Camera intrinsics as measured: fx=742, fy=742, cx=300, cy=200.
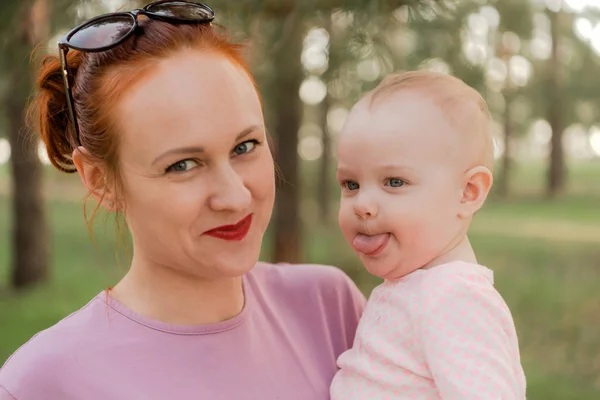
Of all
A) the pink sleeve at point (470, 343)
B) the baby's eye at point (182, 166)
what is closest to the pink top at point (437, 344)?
the pink sleeve at point (470, 343)

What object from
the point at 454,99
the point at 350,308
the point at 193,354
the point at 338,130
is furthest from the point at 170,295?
the point at 338,130

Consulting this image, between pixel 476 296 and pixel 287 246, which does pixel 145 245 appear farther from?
pixel 287 246

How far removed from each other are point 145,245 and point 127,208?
97 mm

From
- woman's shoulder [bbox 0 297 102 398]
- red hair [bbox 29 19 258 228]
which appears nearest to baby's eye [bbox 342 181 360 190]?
red hair [bbox 29 19 258 228]

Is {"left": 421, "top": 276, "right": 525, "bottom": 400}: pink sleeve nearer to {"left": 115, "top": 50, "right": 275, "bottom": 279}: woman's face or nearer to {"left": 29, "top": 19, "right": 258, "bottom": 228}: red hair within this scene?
{"left": 115, "top": 50, "right": 275, "bottom": 279}: woman's face

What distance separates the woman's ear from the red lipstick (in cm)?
27

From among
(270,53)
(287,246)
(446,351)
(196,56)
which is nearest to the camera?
(446,351)

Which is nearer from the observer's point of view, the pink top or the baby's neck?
the pink top

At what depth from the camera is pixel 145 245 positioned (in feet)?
5.74

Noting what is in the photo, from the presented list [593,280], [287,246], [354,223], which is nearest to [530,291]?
[593,280]

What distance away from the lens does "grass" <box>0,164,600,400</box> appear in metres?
6.81

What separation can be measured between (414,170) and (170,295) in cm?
65

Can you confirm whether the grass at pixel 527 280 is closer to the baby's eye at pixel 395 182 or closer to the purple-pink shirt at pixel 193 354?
the purple-pink shirt at pixel 193 354

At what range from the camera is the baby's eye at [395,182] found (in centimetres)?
171
